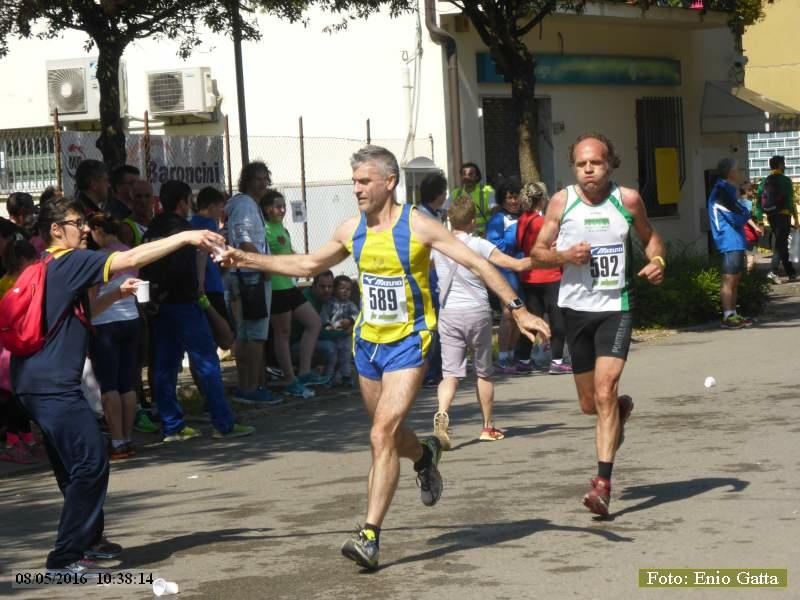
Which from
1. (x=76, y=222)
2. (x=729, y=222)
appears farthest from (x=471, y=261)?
(x=729, y=222)

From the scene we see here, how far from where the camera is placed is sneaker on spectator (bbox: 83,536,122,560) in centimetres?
728

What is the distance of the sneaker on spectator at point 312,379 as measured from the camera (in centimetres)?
1380

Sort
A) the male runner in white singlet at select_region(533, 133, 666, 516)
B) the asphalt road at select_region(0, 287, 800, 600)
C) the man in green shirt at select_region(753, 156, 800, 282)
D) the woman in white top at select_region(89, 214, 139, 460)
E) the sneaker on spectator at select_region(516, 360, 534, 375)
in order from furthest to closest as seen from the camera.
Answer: the man in green shirt at select_region(753, 156, 800, 282), the sneaker on spectator at select_region(516, 360, 534, 375), the woman in white top at select_region(89, 214, 139, 460), the male runner in white singlet at select_region(533, 133, 666, 516), the asphalt road at select_region(0, 287, 800, 600)

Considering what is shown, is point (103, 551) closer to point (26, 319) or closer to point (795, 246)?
point (26, 319)

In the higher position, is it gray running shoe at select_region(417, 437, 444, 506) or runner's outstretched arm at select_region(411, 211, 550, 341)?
runner's outstretched arm at select_region(411, 211, 550, 341)

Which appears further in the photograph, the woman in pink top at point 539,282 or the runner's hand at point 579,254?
the woman in pink top at point 539,282

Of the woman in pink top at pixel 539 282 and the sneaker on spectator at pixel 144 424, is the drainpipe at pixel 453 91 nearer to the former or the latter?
the woman in pink top at pixel 539 282

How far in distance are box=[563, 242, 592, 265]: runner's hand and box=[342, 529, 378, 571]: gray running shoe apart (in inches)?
81.4

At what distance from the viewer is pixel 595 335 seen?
8.16 meters

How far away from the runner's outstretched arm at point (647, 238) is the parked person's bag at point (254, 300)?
5107 millimetres

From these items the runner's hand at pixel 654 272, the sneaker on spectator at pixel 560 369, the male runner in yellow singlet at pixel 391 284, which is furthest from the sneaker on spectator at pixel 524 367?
the male runner in yellow singlet at pixel 391 284

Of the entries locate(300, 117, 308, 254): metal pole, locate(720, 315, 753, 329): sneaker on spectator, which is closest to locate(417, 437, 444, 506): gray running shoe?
locate(720, 315, 753, 329): sneaker on spectator

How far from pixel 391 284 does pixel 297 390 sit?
21.3 ft

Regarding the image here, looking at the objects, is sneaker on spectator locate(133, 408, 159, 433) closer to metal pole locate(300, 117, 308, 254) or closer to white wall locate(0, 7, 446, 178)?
metal pole locate(300, 117, 308, 254)
